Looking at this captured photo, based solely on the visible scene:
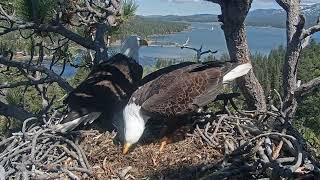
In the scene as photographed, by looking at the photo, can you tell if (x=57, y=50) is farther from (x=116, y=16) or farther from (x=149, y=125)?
(x=149, y=125)

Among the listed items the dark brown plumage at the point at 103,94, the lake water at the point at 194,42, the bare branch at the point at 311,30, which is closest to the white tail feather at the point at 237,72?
the bare branch at the point at 311,30

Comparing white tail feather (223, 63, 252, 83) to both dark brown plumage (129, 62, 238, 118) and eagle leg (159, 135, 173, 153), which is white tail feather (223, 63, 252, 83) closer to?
dark brown plumage (129, 62, 238, 118)

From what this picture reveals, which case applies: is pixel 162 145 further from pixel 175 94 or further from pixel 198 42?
pixel 198 42

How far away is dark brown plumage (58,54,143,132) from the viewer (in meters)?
3.71

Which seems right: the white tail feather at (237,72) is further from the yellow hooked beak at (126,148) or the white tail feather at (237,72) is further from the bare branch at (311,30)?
the yellow hooked beak at (126,148)

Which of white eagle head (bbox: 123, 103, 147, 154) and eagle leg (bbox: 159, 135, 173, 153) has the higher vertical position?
white eagle head (bbox: 123, 103, 147, 154)

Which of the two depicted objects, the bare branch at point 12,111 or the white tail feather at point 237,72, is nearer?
the white tail feather at point 237,72

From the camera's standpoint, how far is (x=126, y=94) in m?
3.91

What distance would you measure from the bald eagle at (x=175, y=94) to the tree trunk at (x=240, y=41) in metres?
0.17

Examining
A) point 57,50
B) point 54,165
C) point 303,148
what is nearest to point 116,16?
point 57,50

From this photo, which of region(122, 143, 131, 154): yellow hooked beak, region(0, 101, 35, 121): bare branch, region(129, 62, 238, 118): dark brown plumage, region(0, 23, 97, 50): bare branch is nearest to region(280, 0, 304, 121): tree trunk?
region(129, 62, 238, 118): dark brown plumage

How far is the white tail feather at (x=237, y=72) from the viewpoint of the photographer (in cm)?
361

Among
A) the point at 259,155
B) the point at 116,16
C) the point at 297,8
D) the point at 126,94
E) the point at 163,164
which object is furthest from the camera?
the point at 116,16

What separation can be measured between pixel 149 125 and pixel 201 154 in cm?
69
